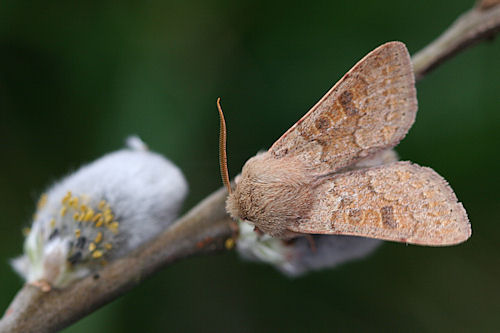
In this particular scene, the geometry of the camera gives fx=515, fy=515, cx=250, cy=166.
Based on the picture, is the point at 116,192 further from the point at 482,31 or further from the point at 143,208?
the point at 482,31

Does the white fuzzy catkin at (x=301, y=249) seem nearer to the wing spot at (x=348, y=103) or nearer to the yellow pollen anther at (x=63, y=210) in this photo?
the wing spot at (x=348, y=103)

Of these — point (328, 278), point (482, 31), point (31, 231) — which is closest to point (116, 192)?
point (31, 231)

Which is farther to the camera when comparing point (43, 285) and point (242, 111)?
point (242, 111)

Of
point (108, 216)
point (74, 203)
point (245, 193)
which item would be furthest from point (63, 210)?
point (245, 193)

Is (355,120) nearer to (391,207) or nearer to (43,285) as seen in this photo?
(391,207)

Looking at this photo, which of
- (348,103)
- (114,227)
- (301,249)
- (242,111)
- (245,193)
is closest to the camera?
(245,193)

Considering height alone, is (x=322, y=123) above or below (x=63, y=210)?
below

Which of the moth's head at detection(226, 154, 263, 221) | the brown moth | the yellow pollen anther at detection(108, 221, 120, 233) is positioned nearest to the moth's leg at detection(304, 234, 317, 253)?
the brown moth
